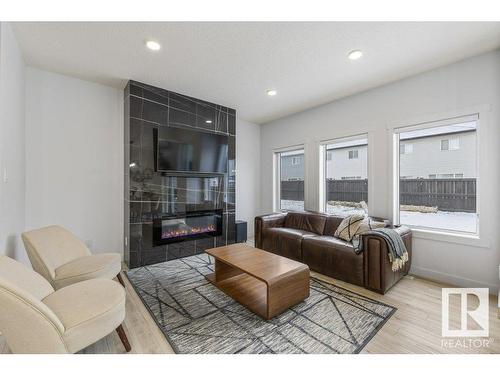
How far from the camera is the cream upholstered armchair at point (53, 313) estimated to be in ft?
3.80

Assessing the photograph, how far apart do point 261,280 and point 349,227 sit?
1746 millimetres

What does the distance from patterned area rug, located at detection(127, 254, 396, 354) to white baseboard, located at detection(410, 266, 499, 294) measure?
1.13 meters

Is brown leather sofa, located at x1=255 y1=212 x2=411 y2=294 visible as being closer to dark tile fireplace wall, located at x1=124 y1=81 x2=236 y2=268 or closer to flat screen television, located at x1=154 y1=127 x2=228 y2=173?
dark tile fireplace wall, located at x1=124 y1=81 x2=236 y2=268

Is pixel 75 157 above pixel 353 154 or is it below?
below

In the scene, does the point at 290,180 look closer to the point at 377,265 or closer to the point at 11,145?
the point at 377,265

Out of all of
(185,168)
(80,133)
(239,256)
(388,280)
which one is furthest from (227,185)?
(388,280)

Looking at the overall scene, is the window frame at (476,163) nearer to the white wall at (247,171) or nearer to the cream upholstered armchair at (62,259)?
the white wall at (247,171)

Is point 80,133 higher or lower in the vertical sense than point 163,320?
higher

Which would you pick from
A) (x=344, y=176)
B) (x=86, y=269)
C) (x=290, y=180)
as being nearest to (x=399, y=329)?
(x=344, y=176)

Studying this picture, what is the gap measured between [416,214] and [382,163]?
839 mm

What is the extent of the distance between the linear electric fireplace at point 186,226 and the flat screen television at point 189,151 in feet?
2.51

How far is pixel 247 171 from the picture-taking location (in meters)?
5.21
